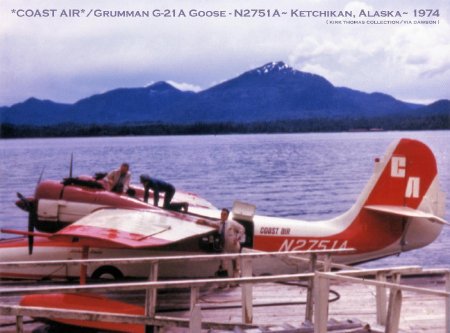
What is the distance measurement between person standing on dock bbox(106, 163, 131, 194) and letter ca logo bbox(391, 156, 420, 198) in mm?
4716

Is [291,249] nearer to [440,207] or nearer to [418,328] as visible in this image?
[440,207]

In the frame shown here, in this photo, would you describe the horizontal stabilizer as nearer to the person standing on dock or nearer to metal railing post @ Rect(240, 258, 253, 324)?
the person standing on dock

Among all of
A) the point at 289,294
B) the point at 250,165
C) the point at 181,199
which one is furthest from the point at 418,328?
the point at 250,165

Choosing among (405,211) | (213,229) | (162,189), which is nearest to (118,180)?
(162,189)

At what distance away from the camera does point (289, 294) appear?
8.59m

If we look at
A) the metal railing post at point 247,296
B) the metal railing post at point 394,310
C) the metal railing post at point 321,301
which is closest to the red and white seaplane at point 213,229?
the metal railing post at point 247,296

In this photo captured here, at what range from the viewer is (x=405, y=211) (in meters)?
10.5

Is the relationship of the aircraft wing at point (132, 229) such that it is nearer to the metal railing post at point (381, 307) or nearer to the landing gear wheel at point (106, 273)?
the landing gear wheel at point (106, 273)

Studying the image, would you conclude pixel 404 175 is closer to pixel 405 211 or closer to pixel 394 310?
pixel 405 211

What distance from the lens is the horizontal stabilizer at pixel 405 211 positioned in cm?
1028

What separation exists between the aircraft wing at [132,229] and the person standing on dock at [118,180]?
77 centimetres

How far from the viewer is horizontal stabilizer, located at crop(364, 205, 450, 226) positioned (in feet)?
33.7

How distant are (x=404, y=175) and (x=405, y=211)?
71cm

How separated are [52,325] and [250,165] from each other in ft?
205
